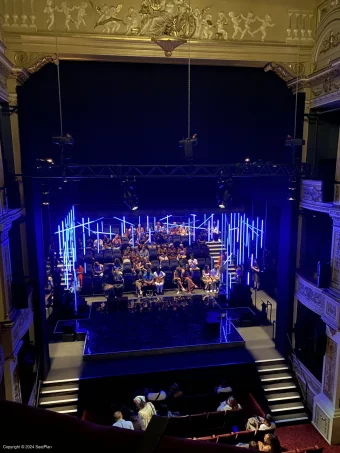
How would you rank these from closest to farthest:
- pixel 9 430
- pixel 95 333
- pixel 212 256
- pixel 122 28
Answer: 1. pixel 9 430
2. pixel 122 28
3. pixel 95 333
4. pixel 212 256

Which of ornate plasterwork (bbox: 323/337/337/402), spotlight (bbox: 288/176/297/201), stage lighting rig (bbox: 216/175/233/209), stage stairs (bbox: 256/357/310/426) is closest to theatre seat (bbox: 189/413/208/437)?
stage stairs (bbox: 256/357/310/426)

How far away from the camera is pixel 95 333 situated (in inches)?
412

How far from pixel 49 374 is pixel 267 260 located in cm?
799

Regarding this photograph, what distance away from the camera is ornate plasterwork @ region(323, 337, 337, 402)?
773 centimetres

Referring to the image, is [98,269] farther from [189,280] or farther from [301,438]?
[301,438]

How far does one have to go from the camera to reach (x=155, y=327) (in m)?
10.7

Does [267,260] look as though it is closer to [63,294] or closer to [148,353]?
[148,353]

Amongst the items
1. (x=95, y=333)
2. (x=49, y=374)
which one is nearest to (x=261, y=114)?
(x=95, y=333)

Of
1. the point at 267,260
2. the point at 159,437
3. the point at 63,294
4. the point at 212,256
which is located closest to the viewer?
the point at 159,437

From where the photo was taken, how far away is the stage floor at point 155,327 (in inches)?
376

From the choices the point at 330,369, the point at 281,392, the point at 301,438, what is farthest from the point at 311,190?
the point at 301,438

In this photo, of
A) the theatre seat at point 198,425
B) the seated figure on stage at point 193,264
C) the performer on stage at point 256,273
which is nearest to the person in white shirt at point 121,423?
the theatre seat at point 198,425

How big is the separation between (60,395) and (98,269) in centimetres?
595

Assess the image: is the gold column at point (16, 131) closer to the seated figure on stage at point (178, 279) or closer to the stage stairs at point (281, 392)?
the stage stairs at point (281, 392)
